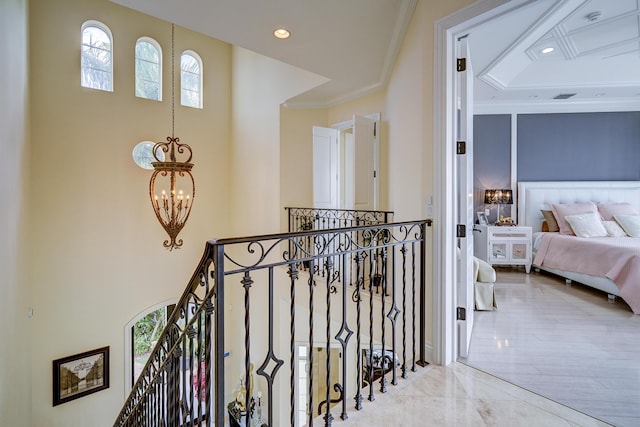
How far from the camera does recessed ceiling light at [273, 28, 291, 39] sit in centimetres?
309

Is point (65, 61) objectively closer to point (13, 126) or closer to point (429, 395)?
point (13, 126)

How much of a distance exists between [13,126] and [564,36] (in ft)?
20.0

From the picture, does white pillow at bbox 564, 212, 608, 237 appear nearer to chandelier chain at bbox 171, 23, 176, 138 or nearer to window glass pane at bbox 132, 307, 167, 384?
chandelier chain at bbox 171, 23, 176, 138

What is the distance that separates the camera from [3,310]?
2811 mm

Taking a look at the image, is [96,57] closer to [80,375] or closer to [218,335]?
[80,375]

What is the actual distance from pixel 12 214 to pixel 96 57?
3547 millimetres

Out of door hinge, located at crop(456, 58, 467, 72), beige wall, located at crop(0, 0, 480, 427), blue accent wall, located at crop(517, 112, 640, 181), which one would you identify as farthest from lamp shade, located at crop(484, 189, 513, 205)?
door hinge, located at crop(456, 58, 467, 72)

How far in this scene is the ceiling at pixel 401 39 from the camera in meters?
2.77

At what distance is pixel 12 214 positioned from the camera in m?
3.31

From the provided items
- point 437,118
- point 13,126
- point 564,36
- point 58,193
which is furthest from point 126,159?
point 564,36

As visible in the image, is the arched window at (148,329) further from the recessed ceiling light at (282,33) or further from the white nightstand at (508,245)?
the white nightstand at (508,245)

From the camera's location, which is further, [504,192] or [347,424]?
[504,192]

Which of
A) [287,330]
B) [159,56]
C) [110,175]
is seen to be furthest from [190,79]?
[287,330]

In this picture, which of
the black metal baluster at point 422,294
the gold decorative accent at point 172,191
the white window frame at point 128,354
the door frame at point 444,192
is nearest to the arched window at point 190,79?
the gold decorative accent at point 172,191
